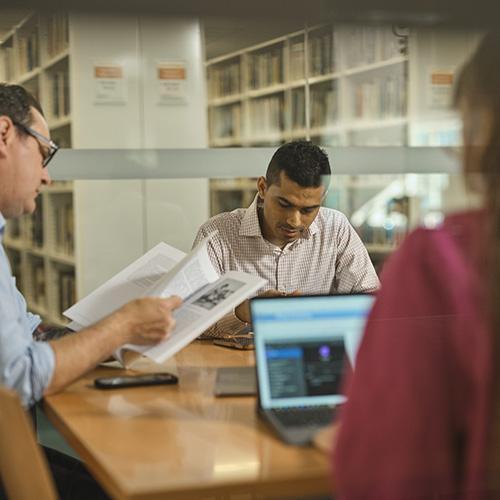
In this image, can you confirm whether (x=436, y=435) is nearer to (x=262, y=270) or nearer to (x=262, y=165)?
(x=262, y=270)

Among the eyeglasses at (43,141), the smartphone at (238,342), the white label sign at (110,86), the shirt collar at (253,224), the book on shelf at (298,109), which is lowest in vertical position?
the smartphone at (238,342)

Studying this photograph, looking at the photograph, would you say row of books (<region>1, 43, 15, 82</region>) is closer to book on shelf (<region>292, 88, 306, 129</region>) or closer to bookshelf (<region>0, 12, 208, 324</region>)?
bookshelf (<region>0, 12, 208, 324</region>)

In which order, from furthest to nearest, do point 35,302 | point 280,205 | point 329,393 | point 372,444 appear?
point 35,302
point 280,205
point 329,393
point 372,444

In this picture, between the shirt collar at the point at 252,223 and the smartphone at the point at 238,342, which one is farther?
the shirt collar at the point at 252,223

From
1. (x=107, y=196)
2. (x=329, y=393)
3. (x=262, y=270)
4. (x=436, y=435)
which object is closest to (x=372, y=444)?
(x=436, y=435)

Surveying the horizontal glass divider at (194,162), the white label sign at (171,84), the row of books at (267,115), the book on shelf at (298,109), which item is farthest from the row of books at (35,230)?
the book on shelf at (298,109)

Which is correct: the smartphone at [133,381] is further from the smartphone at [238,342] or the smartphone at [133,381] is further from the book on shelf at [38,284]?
the book on shelf at [38,284]

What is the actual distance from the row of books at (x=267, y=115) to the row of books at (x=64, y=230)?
2.91 feet

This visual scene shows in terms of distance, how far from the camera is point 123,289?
206cm

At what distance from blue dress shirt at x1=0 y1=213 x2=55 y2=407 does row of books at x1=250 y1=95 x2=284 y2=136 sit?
7.35ft

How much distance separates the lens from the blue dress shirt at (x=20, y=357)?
1.64 metres

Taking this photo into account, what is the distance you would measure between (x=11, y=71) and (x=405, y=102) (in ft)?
5.11

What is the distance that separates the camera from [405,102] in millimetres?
3549

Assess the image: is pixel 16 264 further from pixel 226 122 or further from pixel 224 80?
pixel 224 80
